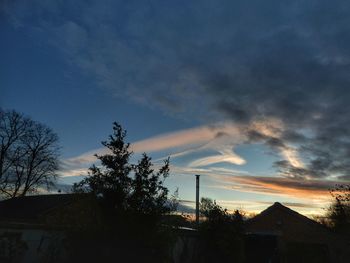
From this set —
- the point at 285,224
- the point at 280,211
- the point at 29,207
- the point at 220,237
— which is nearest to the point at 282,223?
the point at 285,224

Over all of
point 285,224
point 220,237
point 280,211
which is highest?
point 280,211

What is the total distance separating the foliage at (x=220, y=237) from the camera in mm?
20250

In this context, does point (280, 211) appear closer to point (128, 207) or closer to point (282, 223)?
point (282, 223)

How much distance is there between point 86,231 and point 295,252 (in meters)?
17.3

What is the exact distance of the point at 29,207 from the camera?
1294 inches

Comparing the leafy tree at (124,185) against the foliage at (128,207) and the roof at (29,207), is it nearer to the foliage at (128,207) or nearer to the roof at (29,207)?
the foliage at (128,207)

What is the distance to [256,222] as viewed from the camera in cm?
3653

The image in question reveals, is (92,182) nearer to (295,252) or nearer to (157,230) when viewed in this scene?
(157,230)

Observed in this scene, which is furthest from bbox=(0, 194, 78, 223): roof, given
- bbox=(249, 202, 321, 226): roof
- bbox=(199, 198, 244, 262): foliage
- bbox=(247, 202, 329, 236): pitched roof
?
bbox=(249, 202, 321, 226): roof

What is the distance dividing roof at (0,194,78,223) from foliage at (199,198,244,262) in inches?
437

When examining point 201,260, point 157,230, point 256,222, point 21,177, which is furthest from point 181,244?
point 21,177

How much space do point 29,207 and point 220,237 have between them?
19.1 m

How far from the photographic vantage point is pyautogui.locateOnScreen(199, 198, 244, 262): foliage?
66.4ft

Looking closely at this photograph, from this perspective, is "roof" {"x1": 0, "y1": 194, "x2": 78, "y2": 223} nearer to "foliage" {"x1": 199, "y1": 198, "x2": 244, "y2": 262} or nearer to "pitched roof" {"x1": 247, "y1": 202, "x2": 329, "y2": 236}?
"foliage" {"x1": 199, "y1": 198, "x2": 244, "y2": 262}
